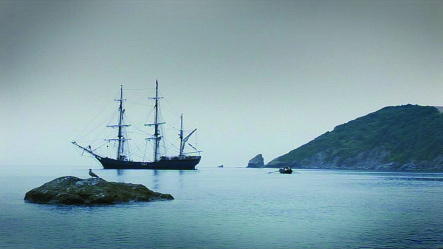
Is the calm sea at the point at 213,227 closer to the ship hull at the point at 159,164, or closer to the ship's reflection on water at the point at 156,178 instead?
the ship's reflection on water at the point at 156,178

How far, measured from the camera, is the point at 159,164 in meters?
189

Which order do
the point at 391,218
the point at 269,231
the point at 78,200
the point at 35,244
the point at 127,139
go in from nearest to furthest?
1. the point at 35,244
2. the point at 269,231
3. the point at 391,218
4. the point at 78,200
5. the point at 127,139

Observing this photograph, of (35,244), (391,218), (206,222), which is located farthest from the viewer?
(391,218)

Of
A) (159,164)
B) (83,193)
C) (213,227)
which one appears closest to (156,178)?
(83,193)

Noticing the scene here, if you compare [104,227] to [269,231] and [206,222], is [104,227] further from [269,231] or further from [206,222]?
[269,231]

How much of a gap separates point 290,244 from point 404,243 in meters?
→ 5.67

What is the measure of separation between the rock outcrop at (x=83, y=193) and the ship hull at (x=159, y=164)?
Result: 14698 cm

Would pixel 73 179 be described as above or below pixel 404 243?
above

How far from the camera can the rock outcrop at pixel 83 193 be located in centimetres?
3641

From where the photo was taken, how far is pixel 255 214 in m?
33.5

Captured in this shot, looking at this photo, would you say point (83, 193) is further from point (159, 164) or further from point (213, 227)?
point (159, 164)

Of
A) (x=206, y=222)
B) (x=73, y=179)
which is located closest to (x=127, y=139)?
(x=73, y=179)

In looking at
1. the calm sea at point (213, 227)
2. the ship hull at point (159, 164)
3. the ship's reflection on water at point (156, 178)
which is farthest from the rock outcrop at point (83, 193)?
the ship hull at point (159, 164)

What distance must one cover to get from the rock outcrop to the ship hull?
482 ft
